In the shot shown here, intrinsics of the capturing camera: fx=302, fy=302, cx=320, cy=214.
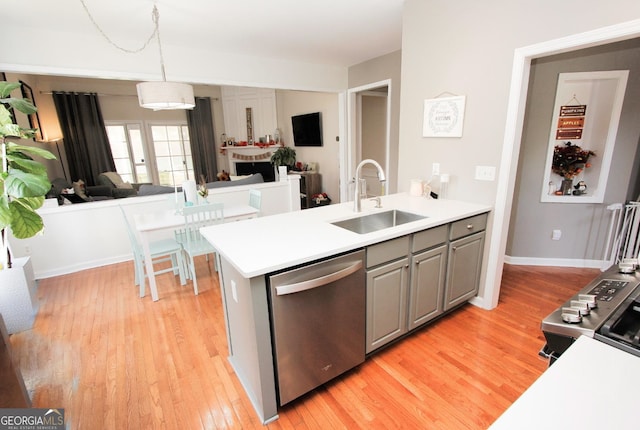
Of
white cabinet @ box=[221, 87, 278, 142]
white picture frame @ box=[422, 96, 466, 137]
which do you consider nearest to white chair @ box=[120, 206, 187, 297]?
white picture frame @ box=[422, 96, 466, 137]

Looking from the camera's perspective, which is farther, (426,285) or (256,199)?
(256,199)

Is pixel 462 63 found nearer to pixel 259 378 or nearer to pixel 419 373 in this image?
pixel 419 373

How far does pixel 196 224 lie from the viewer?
116 inches

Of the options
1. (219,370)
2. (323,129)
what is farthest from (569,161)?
(323,129)

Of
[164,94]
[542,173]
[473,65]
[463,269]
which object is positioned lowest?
[463,269]

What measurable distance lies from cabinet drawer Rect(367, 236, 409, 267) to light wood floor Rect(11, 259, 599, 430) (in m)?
0.72

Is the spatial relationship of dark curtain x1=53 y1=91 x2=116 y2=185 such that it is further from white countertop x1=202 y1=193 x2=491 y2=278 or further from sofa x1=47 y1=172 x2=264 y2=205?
white countertop x1=202 y1=193 x2=491 y2=278

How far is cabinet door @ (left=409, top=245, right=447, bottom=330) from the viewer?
6.72 ft

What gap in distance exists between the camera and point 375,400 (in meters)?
1.71

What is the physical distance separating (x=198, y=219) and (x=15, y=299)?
4.70ft

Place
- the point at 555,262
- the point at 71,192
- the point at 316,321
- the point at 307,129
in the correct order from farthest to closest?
the point at 307,129
the point at 71,192
the point at 555,262
the point at 316,321

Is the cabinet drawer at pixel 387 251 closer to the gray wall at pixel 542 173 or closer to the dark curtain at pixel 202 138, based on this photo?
the gray wall at pixel 542 173

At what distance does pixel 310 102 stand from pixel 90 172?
4.77 m

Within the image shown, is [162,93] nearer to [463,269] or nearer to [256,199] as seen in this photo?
[256,199]
